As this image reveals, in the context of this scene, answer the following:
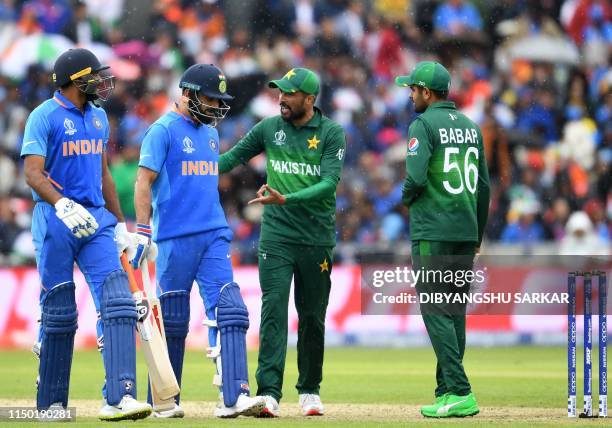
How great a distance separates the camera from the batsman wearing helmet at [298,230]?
9633 millimetres

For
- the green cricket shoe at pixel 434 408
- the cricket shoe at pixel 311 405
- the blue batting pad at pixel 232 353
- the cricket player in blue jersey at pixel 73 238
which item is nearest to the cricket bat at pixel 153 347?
the cricket player in blue jersey at pixel 73 238

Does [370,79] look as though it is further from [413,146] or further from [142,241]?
[142,241]

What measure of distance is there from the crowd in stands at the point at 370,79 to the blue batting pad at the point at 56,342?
10788mm

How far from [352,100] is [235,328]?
1254 cm

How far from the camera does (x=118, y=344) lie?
26.9 ft

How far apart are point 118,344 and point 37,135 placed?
1457 millimetres

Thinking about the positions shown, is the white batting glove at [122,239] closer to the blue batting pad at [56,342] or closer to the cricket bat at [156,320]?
the cricket bat at [156,320]

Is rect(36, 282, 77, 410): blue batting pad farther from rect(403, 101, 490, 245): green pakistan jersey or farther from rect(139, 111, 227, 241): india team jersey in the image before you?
rect(403, 101, 490, 245): green pakistan jersey

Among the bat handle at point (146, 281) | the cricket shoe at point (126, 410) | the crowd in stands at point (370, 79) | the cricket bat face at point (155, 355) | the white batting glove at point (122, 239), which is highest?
the crowd in stands at point (370, 79)

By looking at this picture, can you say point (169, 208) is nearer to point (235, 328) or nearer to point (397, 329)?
point (235, 328)

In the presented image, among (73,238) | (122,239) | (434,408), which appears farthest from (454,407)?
(73,238)

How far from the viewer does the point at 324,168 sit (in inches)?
383

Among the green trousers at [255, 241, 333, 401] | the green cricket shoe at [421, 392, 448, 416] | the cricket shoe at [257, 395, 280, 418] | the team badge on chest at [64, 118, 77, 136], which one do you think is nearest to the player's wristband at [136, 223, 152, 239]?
the team badge on chest at [64, 118, 77, 136]

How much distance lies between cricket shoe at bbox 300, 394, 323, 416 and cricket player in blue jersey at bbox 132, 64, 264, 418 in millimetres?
834
